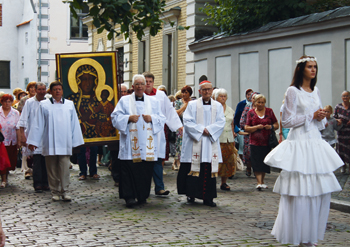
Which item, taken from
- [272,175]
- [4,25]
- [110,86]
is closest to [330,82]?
[272,175]

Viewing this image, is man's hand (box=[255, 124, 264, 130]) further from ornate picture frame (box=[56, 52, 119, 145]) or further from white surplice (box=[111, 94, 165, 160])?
ornate picture frame (box=[56, 52, 119, 145])

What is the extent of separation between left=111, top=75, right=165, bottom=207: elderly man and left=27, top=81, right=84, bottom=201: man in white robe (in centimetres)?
94

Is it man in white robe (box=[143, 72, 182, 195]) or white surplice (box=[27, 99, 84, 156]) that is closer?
white surplice (box=[27, 99, 84, 156])

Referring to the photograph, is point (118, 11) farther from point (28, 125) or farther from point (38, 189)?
point (38, 189)

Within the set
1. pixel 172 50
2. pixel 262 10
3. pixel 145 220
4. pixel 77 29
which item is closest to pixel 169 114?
pixel 145 220

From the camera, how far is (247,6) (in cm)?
1795

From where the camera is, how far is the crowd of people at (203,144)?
5.80m

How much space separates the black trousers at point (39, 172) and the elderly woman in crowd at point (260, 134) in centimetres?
372

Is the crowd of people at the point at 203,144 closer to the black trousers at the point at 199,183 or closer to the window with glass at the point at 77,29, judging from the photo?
the black trousers at the point at 199,183

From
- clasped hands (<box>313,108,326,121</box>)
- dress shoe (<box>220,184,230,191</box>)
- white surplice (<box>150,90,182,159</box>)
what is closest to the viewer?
clasped hands (<box>313,108,326,121</box>)

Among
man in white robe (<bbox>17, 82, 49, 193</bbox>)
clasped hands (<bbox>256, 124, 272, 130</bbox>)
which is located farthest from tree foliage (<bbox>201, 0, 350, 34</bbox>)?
man in white robe (<bbox>17, 82, 49, 193</bbox>)

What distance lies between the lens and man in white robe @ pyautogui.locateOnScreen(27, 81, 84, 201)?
359 inches

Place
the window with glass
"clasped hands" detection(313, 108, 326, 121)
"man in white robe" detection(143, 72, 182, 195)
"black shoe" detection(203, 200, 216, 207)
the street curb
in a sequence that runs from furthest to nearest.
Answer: the window with glass → "man in white robe" detection(143, 72, 182, 195) → "black shoe" detection(203, 200, 216, 207) → the street curb → "clasped hands" detection(313, 108, 326, 121)

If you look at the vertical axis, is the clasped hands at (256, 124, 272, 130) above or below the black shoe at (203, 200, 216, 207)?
above
